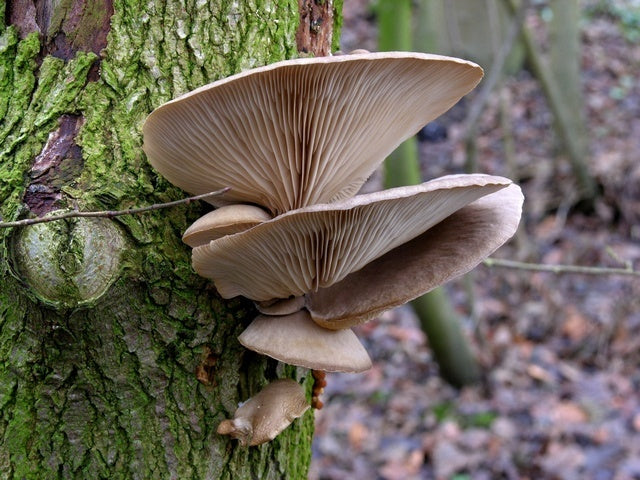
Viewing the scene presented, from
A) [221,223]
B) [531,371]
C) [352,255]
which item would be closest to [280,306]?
[352,255]

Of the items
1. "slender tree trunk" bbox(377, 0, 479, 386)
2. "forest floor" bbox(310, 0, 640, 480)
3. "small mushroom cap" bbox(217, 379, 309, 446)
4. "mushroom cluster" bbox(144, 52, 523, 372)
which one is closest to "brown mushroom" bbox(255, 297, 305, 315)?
"mushroom cluster" bbox(144, 52, 523, 372)

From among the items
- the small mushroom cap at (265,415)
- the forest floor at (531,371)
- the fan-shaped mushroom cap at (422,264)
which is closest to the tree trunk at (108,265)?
the small mushroom cap at (265,415)

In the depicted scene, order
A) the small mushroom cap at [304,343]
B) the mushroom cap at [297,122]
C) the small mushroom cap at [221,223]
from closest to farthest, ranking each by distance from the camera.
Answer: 1. the mushroom cap at [297,122]
2. the small mushroom cap at [221,223]
3. the small mushroom cap at [304,343]

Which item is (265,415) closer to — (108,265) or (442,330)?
(108,265)

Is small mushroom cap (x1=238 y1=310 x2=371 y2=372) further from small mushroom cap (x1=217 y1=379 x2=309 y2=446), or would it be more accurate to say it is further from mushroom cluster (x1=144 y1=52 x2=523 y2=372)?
small mushroom cap (x1=217 y1=379 x2=309 y2=446)

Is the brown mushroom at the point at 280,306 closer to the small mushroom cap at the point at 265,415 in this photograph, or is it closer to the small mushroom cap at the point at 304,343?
the small mushroom cap at the point at 304,343

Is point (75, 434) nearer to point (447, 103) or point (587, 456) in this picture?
point (447, 103)
